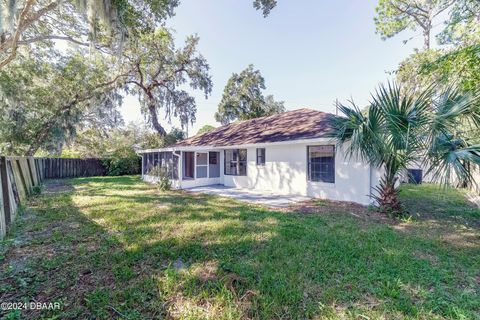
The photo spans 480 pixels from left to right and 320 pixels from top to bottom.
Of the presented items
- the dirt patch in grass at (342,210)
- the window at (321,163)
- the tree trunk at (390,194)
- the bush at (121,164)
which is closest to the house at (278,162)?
the window at (321,163)

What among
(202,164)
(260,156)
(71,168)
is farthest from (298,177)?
(71,168)

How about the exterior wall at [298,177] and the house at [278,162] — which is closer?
the exterior wall at [298,177]

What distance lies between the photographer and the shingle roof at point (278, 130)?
10.1 m

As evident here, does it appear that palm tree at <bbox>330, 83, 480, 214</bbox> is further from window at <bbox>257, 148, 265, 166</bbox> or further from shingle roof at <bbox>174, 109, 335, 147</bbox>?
window at <bbox>257, 148, 265, 166</bbox>

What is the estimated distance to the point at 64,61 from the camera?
1507cm

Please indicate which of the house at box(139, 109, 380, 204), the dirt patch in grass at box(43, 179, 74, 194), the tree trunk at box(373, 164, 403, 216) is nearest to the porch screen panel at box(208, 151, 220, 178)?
the house at box(139, 109, 380, 204)

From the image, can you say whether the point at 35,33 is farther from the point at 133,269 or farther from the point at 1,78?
the point at 133,269

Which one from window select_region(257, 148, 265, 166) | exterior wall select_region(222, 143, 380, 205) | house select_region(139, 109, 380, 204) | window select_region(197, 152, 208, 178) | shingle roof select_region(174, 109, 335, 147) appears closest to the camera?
exterior wall select_region(222, 143, 380, 205)

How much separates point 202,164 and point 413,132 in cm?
1060

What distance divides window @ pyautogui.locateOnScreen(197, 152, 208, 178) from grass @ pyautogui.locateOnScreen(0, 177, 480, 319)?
23.1ft

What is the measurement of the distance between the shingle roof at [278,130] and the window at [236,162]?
68cm

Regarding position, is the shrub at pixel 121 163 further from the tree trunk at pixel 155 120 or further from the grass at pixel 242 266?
the grass at pixel 242 266

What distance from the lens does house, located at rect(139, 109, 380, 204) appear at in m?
8.69

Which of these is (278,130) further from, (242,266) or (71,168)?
(71,168)
